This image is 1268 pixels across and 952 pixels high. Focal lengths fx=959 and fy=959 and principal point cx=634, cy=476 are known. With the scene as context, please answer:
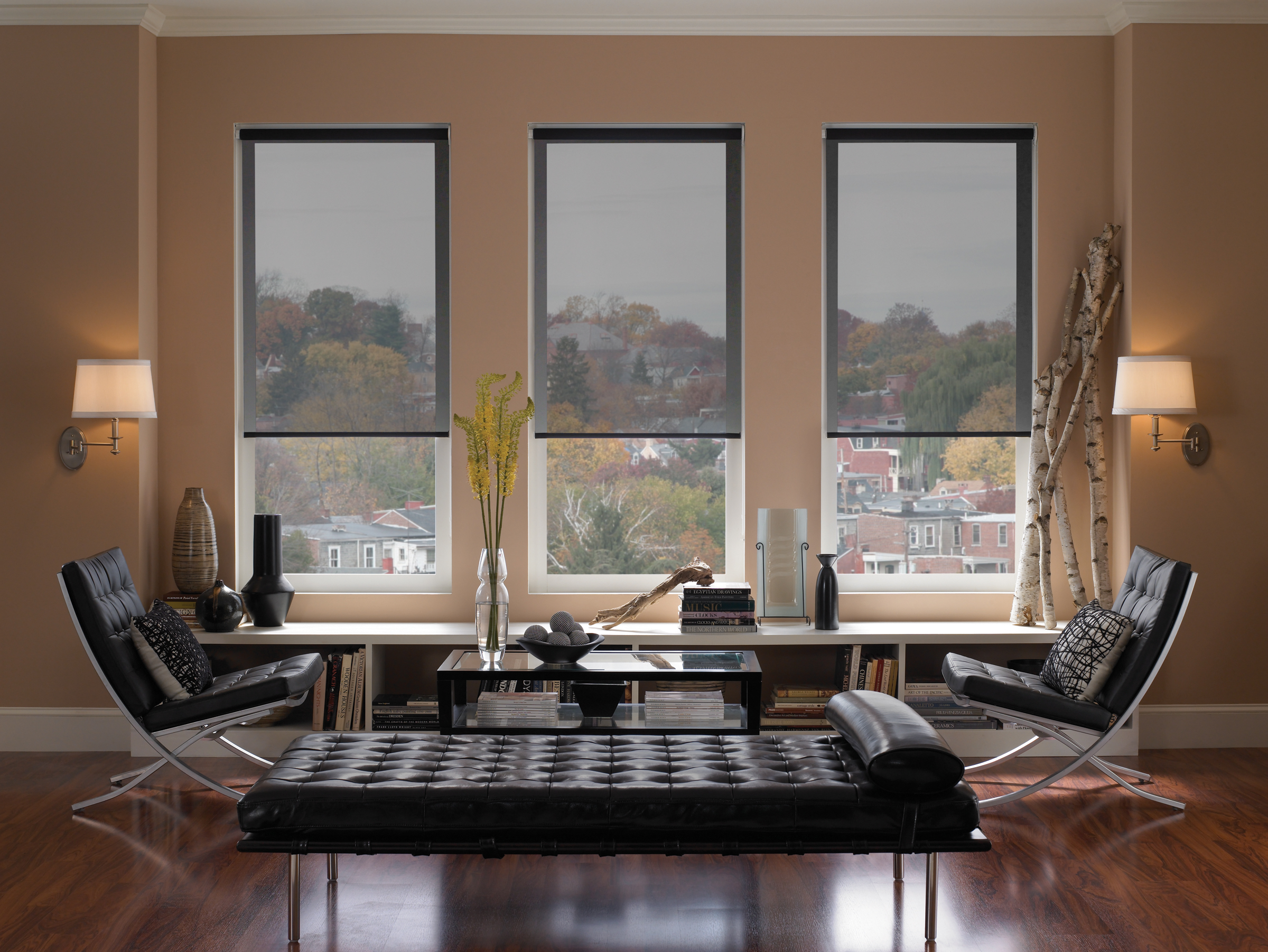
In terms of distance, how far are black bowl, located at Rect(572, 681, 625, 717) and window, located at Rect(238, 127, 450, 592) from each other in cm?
163

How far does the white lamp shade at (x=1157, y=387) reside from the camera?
4.34 m

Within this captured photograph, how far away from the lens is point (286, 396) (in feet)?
16.0

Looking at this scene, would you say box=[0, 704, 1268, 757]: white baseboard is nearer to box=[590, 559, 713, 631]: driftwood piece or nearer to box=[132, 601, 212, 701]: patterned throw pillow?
box=[132, 601, 212, 701]: patterned throw pillow

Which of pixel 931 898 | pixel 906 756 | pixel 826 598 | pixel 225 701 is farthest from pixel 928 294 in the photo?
pixel 225 701

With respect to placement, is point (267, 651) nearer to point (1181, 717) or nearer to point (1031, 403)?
point (1031, 403)

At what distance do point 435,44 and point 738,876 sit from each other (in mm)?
4031

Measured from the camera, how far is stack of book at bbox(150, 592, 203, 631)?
4469 mm

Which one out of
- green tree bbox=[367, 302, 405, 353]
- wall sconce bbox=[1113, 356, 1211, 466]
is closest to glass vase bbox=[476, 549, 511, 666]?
green tree bbox=[367, 302, 405, 353]

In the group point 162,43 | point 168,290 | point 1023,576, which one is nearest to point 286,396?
point 168,290

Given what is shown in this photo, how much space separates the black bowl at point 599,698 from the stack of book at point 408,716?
3.30 feet

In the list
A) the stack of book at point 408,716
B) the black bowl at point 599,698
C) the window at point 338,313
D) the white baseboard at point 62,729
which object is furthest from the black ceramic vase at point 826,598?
the white baseboard at point 62,729

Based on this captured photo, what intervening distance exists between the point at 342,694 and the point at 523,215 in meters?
2.48

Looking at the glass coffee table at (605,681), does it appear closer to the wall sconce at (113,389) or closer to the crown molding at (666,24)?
the wall sconce at (113,389)

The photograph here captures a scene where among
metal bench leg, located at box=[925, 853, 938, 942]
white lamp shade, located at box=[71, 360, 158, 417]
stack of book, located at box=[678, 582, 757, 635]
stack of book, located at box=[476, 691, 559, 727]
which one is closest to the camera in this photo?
metal bench leg, located at box=[925, 853, 938, 942]
